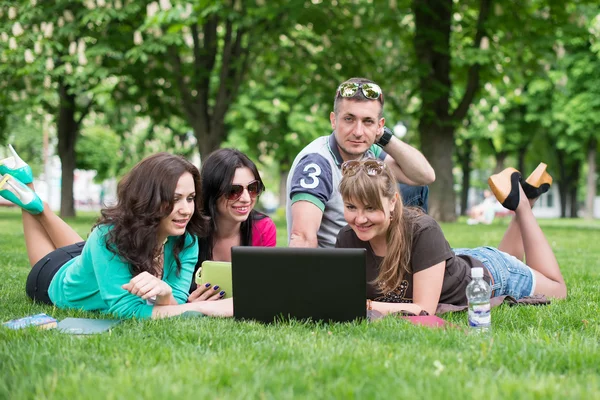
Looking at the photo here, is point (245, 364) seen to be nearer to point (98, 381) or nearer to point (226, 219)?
point (98, 381)

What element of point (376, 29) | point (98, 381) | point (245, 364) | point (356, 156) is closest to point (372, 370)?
point (245, 364)

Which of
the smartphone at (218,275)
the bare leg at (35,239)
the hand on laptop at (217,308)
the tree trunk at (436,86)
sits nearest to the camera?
the hand on laptop at (217,308)

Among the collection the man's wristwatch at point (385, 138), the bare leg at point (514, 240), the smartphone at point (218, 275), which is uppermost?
the man's wristwatch at point (385, 138)

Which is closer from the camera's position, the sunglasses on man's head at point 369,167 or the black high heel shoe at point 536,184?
the sunglasses on man's head at point 369,167

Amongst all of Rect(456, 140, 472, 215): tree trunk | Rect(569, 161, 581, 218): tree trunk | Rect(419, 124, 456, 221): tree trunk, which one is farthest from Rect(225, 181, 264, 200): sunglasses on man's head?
Rect(569, 161, 581, 218): tree trunk

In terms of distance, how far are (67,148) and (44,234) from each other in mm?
16219

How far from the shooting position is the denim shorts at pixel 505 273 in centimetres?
532

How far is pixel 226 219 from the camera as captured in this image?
5.41 meters

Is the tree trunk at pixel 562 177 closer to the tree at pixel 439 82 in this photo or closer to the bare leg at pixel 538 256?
the tree at pixel 439 82

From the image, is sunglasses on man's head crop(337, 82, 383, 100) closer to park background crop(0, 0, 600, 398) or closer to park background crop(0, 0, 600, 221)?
park background crop(0, 0, 600, 398)

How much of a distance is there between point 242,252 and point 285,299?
1.26 ft

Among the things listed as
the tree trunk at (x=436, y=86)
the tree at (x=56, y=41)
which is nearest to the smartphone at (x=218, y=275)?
the tree at (x=56, y=41)

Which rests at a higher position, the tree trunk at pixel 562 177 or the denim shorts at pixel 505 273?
the tree trunk at pixel 562 177

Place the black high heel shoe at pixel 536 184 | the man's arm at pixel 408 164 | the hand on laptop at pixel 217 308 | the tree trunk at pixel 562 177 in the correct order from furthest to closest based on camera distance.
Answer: the tree trunk at pixel 562 177 → the black high heel shoe at pixel 536 184 → the man's arm at pixel 408 164 → the hand on laptop at pixel 217 308
